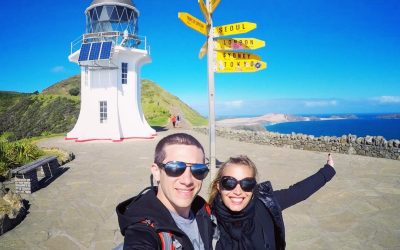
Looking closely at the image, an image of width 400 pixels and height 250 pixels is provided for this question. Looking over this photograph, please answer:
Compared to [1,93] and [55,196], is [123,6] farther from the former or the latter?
[1,93]

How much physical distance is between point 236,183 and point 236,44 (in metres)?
3.02

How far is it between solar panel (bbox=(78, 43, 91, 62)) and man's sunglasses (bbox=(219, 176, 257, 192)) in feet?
58.9

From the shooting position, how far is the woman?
2232 millimetres

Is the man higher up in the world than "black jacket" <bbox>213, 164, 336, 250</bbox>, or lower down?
higher up

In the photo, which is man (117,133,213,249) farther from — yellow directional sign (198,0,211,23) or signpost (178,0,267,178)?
yellow directional sign (198,0,211,23)

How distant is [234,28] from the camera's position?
4.64 m

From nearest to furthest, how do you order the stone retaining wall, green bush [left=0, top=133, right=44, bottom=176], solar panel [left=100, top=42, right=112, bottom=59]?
green bush [left=0, top=133, right=44, bottom=176]
the stone retaining wall
solar panel [left=100, top=42, right=112, bottom=59]

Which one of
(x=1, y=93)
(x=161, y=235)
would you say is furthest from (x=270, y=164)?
(x=1, y=93)

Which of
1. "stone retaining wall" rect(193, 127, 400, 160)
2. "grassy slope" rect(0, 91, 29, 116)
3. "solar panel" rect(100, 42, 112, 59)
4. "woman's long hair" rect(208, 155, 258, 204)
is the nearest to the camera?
"woman's long hair" rect(208, 155, 258, 204)

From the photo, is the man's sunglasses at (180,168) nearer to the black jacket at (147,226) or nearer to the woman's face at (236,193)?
the black jacket at (147,226)

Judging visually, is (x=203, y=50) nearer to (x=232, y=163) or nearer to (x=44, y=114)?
(x=232, y=163)

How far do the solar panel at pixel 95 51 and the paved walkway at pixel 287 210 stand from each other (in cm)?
979

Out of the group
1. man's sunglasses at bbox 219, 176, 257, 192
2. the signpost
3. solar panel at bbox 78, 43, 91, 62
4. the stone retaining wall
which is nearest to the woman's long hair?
man's sunglasses at bbox 219, 176, 257, 192

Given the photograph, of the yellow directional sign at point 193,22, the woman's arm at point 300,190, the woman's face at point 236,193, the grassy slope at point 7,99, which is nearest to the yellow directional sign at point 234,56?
the yellow directional sign at point 193,22
